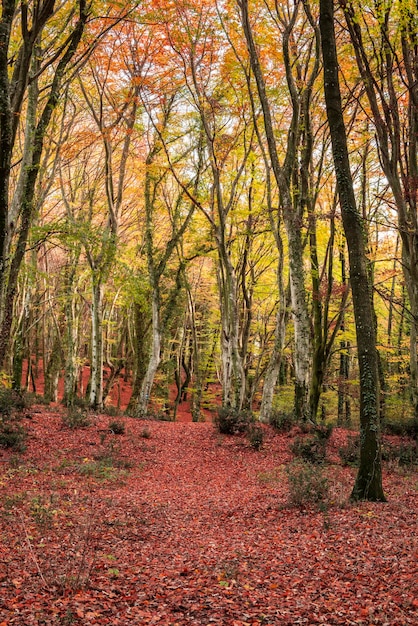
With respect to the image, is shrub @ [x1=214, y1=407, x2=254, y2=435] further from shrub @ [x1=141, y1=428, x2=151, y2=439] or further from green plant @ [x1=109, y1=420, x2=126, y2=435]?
green plant @ [x1=109, y1=420, x2=126, y2=435]

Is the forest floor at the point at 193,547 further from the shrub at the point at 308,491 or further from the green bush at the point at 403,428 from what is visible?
the green bush at the point at 403,428

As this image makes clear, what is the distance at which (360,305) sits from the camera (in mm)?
6527

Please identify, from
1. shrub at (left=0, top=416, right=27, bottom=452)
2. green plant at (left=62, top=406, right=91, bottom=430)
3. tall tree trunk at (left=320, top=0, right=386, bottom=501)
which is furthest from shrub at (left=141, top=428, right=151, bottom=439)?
tall tree trunk at (left=320, top=0, right=386, bottom=501)

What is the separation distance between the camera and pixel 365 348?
257 inches

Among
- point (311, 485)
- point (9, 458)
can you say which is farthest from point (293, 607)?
point (9, 458)

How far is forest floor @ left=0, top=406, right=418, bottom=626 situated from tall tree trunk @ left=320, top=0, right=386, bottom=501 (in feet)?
1.55

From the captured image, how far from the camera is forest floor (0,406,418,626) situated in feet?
12.1

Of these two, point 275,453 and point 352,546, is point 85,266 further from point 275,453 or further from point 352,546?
point 352,546

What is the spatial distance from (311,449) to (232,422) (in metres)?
2.84

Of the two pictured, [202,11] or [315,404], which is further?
[315,404]

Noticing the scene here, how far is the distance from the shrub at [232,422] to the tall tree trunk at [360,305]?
6052mm

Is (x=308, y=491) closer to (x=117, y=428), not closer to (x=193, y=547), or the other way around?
(x=193, y=547)

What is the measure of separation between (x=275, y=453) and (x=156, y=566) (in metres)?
6.54

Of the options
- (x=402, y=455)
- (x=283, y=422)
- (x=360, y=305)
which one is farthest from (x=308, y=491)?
(x=283, y=422)
